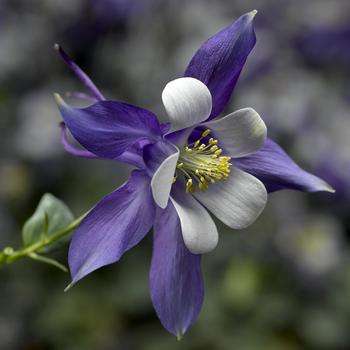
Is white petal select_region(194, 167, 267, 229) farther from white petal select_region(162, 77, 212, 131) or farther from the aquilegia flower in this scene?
white petal select_region(162, 77, 212, 131)

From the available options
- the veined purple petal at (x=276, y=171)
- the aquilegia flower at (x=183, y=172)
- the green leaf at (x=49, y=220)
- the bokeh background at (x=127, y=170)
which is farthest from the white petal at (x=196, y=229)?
the bokeh background at (x=127, y=170)

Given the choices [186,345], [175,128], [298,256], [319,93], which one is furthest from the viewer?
[319,93]

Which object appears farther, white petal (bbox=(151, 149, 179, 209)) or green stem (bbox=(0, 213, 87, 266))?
green stem (bbox=(0, 213, 87, 266))

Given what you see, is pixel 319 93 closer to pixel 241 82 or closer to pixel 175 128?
pixel 241 82

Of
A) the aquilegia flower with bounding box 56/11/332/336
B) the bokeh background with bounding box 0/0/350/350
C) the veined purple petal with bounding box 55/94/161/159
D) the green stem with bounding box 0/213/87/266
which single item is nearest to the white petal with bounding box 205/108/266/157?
the aquilegia flower with bounding box 56/11/332/336

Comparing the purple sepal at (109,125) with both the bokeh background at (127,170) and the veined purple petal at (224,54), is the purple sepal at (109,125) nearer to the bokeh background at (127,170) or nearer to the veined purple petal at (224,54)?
the veined purple petal at (224,54)

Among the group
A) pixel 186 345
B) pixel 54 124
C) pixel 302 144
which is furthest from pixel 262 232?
pixel 54 124
